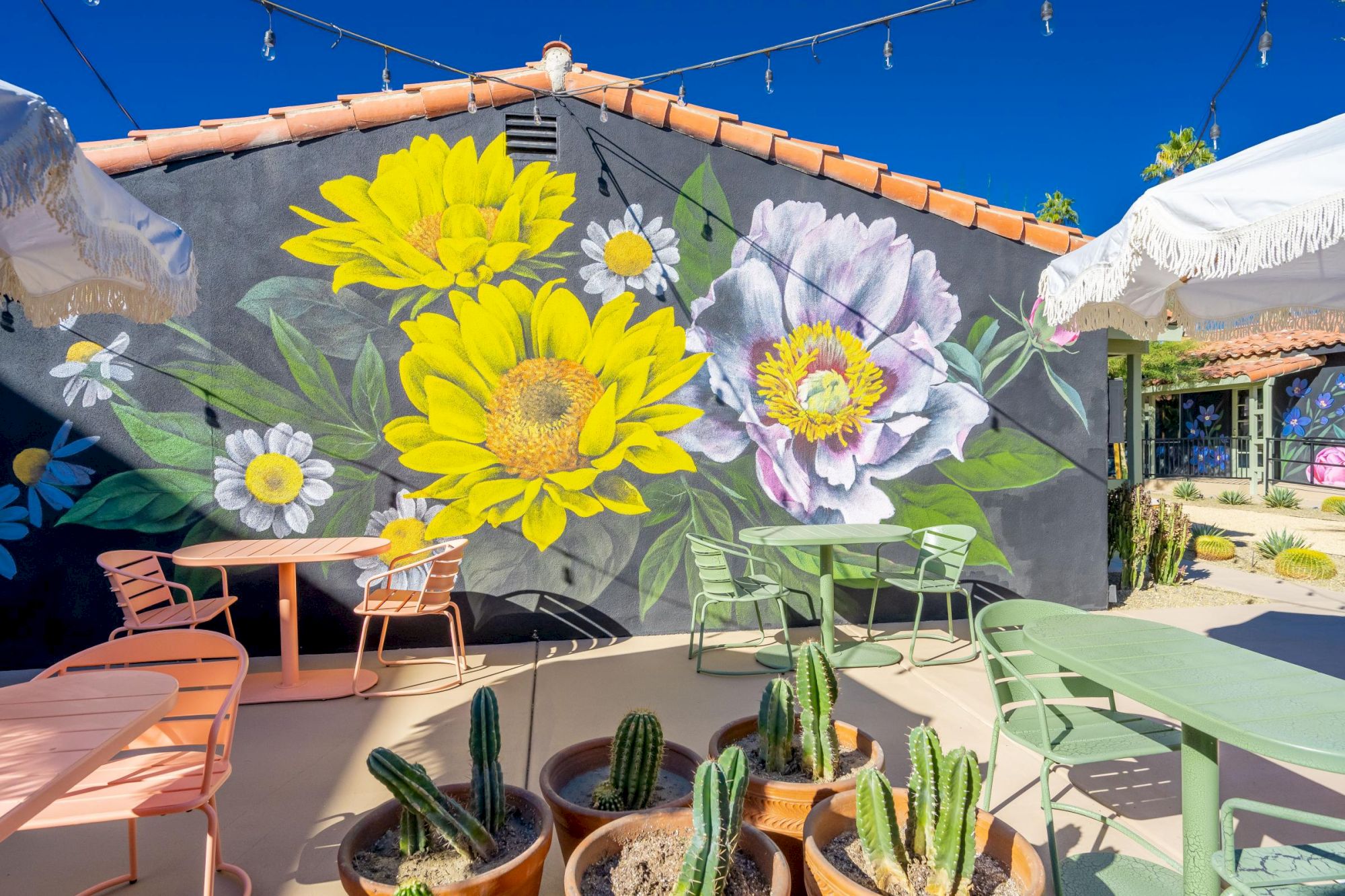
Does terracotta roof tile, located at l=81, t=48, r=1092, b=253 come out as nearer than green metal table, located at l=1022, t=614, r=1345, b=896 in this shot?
No

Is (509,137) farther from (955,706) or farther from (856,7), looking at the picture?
(955,706)

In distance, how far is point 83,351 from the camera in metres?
4.76

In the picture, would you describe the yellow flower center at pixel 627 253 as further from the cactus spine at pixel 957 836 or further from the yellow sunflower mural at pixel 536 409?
the cactus spine at pixel 957 836

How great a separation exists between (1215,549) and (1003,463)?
3.77 metres

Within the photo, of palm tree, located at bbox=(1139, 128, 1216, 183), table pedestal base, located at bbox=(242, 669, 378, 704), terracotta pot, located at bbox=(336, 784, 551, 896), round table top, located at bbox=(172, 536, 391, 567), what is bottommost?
table pedestal base, located at bbox=(242, 669, 378, 704)

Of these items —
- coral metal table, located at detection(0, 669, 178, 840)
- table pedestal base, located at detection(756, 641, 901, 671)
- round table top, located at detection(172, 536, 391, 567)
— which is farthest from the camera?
table pedestal base, located at detection(756, 641, 901, 671)

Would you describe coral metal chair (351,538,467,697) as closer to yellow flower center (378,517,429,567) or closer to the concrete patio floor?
the concrete patio floor

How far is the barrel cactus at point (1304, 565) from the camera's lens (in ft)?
22.3

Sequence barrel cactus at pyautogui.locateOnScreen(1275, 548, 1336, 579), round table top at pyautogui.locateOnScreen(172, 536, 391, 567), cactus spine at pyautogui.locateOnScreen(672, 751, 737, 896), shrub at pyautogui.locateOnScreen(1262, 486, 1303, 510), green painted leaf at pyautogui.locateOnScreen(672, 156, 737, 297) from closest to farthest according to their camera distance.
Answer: cactus spine at pyautogui.locateOnScreen(672, 751, 737, 896) → round table top at pyautogui.locateOnScreen(172, 536, 391, 567) → green painted leaf at pyautogui.locateOnScreen(672, 156, 737, 297) → barrel cactus at pyautogui.locateOnScreen(1275, 548, 1336, 579) → shrub at pyautogui.locateOnScreen(1262, 486, 1303, 510)

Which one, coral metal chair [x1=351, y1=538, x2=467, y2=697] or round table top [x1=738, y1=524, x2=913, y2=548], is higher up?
round table top [x1=738, y1=524, x2=913, y2=548]

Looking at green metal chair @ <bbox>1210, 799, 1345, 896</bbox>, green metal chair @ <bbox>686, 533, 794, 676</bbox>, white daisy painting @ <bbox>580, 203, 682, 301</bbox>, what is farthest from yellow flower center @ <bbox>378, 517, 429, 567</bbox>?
green metal chair @ <bbox>1210, 799, 1345, 896</bbox>

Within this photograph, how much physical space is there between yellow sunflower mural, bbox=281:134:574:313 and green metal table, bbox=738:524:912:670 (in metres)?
2.60

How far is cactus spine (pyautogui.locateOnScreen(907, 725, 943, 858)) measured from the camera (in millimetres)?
1854

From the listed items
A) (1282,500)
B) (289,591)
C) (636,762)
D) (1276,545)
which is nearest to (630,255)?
(289,591)
